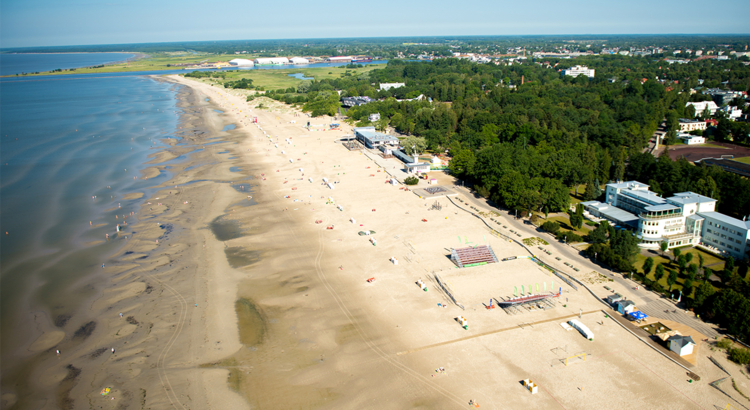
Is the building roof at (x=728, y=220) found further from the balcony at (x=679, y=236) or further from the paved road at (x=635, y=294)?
the paved road at (x=635, y=294)

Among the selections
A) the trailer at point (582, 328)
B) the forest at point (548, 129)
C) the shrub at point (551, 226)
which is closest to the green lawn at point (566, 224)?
the forest at point (548, 129)

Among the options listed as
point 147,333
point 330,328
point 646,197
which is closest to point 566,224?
point 646,197

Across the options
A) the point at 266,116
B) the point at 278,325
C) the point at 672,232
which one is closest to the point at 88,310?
the point at 278,325

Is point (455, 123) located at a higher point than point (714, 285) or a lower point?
higher

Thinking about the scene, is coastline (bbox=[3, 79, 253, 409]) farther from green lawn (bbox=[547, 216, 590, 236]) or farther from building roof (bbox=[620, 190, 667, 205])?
building roof (bbox=[620, 190, 667, 205])

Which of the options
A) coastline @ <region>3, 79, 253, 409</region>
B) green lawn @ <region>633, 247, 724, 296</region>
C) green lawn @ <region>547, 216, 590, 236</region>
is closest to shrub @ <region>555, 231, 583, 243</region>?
green lawn @ <region>547, 216, 590, 236</region>

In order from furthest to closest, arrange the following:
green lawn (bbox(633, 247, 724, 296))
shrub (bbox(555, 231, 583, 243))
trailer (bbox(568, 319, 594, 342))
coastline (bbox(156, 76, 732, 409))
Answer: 1. shrub (bbox(555, 231, 583, 243))
2. green lawn (bbox(633, 247, 724, 296))
3. trailer (bbox(568, 319, 594, 342))
4. coastline (bbox(156, 76, 732, 409))

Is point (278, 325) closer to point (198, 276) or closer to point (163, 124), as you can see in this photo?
point (198, 276)
